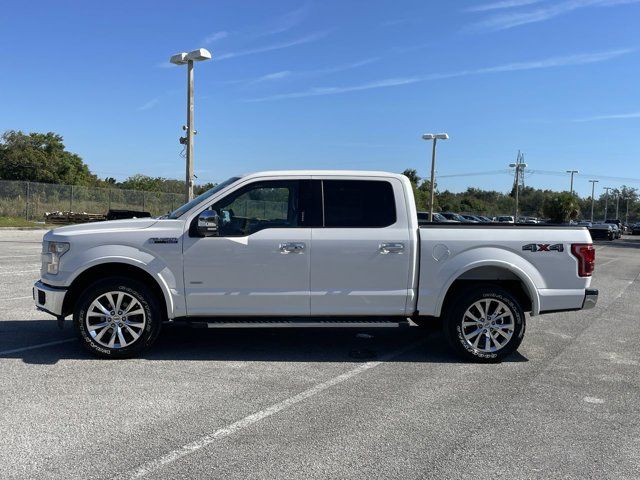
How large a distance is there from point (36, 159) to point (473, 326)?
50655 mm

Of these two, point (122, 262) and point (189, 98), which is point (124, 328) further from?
point (189, 98)

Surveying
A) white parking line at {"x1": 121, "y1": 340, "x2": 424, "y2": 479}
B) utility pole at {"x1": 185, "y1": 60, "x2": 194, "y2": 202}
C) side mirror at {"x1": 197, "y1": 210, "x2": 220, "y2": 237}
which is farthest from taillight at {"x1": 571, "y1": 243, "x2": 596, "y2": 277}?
utility pole at {"x1": 185, "y1": 60, "x2": 194, "y2": 202}

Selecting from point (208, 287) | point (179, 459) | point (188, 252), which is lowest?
point (179, 459)

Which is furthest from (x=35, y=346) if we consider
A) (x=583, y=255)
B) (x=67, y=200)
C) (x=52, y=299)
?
(x=67, y=200)

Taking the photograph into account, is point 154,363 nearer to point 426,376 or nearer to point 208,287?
point 208,287

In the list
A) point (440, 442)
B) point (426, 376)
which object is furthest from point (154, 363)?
point (440, 442)

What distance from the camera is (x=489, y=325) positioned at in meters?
6.22

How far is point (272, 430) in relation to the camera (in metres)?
4.28

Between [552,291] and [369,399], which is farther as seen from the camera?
[552,291]

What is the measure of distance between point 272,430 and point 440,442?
1.23 m

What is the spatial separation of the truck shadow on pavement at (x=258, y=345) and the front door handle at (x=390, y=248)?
1.23 metres

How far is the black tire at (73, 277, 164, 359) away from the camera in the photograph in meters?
5.88

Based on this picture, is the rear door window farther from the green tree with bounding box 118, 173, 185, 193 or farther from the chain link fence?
the green tree with bounding box 118, 173, 185, 193

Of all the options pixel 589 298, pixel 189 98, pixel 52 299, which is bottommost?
pixel 52 299
